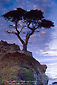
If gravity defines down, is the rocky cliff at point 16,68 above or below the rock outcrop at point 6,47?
below

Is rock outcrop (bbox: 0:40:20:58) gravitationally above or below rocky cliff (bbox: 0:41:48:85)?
above

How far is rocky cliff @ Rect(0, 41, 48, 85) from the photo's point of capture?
16.4m

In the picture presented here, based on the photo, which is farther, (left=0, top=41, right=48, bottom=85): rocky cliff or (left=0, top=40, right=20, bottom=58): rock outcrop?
(left=0, top=40, right=20, bottom=58): rock outcrop

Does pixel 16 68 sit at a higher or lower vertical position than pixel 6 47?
lower

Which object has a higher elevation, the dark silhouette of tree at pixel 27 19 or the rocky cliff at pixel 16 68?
the dark silhouette of tree at pixel 27 19

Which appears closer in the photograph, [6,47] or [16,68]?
[16,68]

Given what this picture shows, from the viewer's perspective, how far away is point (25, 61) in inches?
848

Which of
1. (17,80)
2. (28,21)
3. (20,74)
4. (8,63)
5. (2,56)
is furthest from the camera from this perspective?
(28,21)

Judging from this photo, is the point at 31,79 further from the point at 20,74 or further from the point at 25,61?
the point at 25,61

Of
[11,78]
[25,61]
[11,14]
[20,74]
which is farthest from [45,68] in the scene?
[11,14]

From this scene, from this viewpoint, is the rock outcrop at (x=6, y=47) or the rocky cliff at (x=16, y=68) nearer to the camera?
the rocky cliff at (x=16, y=68)

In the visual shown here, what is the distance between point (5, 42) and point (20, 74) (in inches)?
411

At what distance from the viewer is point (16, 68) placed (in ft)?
61.5

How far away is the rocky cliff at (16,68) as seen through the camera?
53.8 feet
